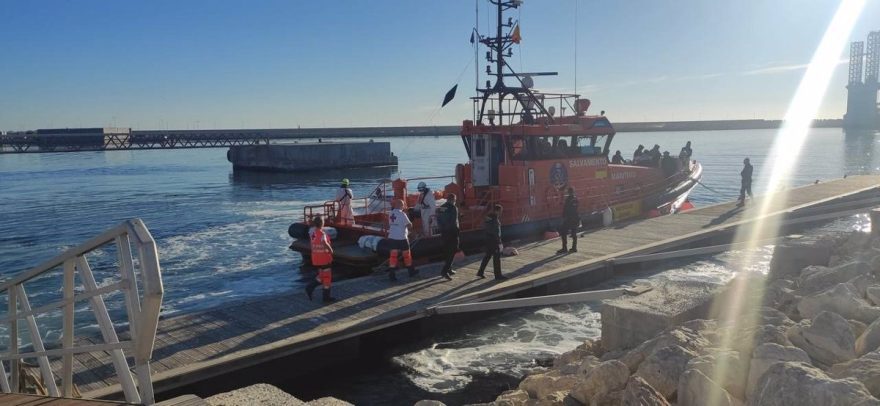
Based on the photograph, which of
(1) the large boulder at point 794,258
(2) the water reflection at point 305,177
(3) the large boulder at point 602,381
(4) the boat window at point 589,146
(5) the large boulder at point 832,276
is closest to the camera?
(3) the large boulder at point 602,381

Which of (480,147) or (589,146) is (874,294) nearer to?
(480,147)

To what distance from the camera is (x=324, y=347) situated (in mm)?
7926

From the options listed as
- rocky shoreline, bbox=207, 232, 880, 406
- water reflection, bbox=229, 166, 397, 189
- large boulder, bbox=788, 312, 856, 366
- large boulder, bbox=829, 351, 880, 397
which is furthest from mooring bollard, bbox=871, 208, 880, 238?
water reflection, bbox=229, 166, 397, 189

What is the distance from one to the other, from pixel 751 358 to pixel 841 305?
178cm

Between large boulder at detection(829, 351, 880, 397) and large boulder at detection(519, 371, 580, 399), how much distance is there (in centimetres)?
193

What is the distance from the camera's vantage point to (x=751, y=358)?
4.48m

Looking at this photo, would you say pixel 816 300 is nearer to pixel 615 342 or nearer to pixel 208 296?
pixel 615 342

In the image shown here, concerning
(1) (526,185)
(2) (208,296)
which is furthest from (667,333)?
(2) (208,296)

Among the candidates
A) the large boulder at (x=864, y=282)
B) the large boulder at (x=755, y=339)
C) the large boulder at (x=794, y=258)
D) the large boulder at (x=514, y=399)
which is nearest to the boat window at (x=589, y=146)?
the large boulder at (x=794, y=258)

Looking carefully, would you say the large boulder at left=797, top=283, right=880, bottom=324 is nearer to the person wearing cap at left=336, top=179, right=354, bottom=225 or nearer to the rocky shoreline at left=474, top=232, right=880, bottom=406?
the rocky shoreline at left=474, top=232, right=880, bottom=406

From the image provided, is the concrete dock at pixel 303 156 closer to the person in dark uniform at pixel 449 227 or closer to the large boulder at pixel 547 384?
A: the person in dark uniform at pixel 449 227

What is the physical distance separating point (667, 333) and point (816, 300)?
1522 mm

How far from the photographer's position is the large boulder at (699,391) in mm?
4047

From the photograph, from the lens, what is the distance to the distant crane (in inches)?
5187
